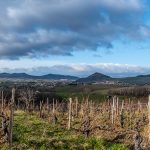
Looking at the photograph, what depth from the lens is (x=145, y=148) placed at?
81.9 ft

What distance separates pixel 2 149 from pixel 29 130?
36.3 feet

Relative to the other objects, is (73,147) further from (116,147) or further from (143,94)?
(143,94)

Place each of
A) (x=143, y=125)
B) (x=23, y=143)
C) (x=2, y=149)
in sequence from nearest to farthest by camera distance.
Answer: (x=2, y=149)
(x=23, y=143)
(x=143, y=125)

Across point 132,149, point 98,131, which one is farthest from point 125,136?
point 132,149

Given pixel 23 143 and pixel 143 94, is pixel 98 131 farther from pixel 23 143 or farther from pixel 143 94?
pixel 143 94

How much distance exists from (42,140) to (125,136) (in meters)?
10.9

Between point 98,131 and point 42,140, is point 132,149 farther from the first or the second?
point 98,131

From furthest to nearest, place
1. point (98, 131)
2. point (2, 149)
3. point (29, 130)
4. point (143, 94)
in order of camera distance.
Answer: point (143, 94), point (98, 131), point (29, 130), point (2, 149)

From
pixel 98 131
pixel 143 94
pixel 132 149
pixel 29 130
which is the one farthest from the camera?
pixel 143 94

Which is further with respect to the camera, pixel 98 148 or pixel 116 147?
pixel 98 148

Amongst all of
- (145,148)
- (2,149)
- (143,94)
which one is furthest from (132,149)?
(143,94)

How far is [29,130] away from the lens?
32.3 m

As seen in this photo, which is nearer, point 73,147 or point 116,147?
point 116,147

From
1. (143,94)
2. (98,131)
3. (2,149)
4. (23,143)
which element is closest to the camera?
(2,149)
